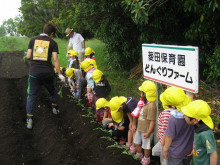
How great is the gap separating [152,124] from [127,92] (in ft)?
13.9

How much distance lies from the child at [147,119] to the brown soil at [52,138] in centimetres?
30

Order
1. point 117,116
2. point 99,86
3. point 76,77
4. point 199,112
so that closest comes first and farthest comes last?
1. point 199,112
2. point 117,116
3. point 99,86
4. point 76,77

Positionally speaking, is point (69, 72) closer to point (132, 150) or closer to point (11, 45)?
point (132, 150)

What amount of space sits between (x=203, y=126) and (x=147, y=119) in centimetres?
105

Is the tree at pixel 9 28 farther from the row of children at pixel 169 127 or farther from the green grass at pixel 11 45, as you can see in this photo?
the row of children at pixel 169 127

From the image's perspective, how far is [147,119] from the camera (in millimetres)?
3678

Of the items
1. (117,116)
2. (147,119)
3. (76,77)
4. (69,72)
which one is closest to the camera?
(147,119)

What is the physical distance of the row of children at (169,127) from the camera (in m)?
2.72

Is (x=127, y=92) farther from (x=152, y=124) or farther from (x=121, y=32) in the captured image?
(x=152, y=124)

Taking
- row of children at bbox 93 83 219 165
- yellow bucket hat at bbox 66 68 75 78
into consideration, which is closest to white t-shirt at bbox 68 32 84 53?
yellow bucket hat at bbox 66 68 75 78

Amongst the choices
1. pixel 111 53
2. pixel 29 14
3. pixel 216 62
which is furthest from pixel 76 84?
pixel 29 14

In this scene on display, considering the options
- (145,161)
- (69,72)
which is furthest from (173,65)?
(69,72)

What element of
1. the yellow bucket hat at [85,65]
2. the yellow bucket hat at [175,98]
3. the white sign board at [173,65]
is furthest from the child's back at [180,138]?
the yellow bucket hat at [85,65]

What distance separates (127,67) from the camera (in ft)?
32.4
